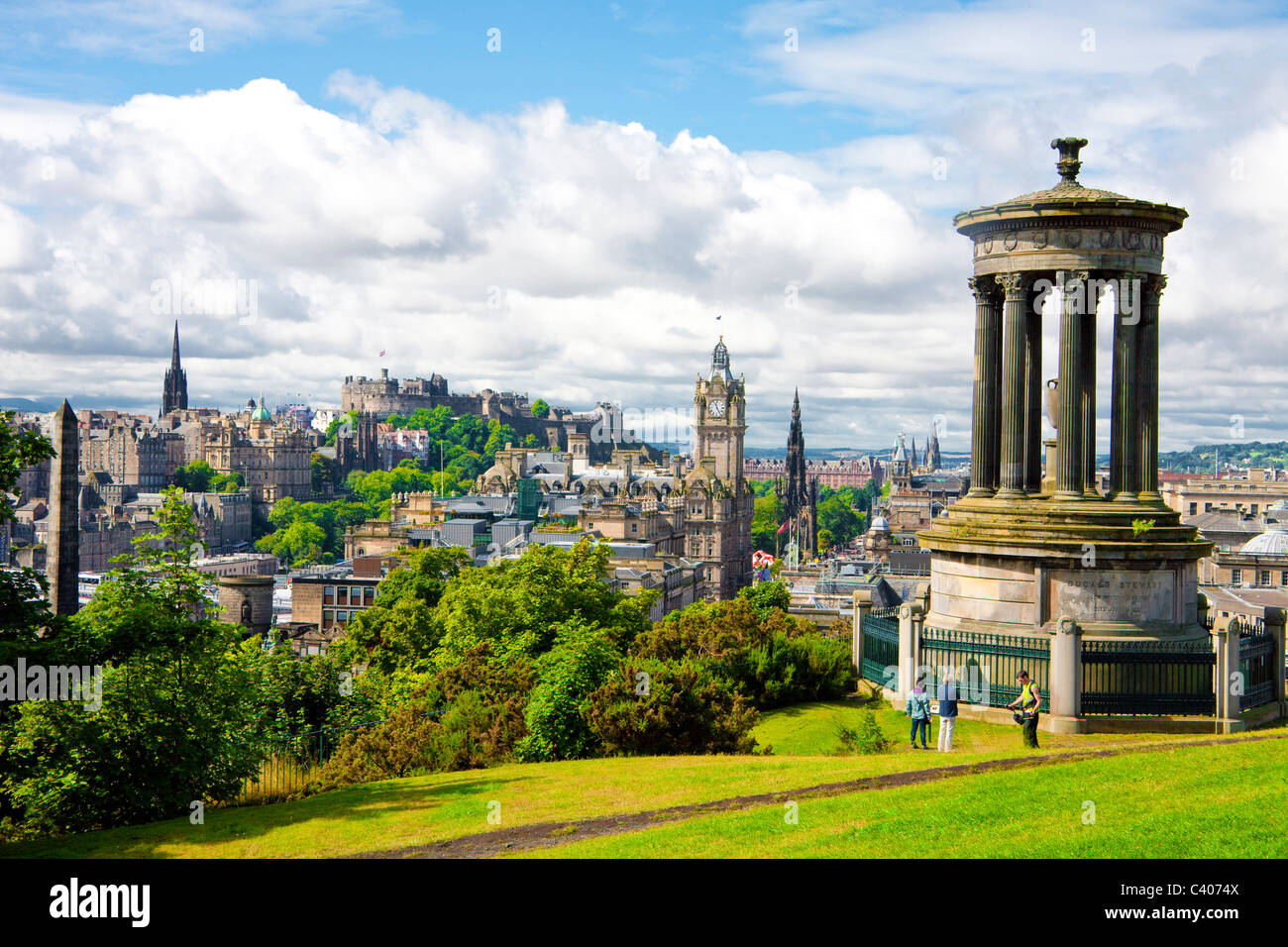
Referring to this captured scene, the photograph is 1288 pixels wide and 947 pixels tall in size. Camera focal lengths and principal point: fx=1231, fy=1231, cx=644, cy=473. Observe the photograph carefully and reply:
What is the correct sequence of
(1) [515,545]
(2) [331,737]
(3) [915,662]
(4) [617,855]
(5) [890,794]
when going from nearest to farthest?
(4) [617,855]
(5) [890,794]
(3) [915,662]
(2) [331,737]
(1) [515,545]

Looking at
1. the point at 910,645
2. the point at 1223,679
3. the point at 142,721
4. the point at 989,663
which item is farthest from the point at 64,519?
the point at 1223,679

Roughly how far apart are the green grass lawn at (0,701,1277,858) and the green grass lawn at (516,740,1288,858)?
162 centimetres

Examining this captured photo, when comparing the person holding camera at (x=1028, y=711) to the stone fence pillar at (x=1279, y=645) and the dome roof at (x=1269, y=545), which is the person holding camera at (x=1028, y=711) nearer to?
the stone fence pillar at (x=1279, y=645)

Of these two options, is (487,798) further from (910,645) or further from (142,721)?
(910,645)

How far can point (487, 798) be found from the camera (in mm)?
19047

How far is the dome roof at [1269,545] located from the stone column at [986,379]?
279ft

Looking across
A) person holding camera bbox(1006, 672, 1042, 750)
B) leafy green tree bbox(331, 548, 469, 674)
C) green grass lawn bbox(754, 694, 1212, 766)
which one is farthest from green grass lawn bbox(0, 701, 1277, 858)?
leafy green tree bbox(331, 548, 469, 674)

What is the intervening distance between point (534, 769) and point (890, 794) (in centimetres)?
797

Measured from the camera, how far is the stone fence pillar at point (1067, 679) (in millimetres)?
21828

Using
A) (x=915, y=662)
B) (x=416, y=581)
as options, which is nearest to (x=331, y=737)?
(x=915, y=662)

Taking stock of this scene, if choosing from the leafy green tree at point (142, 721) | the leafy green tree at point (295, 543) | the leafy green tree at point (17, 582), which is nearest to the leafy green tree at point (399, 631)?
the leafy green tree at point (142, 721)
